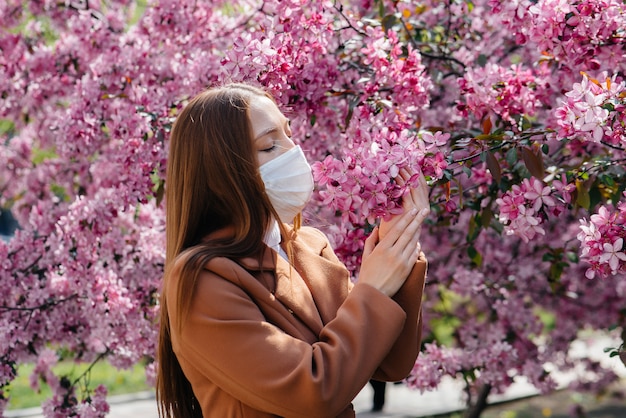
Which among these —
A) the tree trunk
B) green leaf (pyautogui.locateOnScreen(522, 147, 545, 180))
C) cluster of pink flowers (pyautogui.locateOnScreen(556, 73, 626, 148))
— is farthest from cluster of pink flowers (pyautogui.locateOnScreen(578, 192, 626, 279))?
the tree trunk

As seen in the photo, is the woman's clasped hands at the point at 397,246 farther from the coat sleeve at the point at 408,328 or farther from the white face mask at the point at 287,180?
the white face mask at the point at 287,180

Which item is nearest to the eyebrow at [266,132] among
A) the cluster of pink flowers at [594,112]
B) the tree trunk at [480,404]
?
the cluster of pink flowers at [594,112]

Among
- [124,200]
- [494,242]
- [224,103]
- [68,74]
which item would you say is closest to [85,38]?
[68,74]

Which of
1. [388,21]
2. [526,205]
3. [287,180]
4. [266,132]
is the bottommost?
[526,205]

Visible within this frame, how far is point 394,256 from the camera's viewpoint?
2.09 metres

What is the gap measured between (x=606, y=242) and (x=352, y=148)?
0.77 m

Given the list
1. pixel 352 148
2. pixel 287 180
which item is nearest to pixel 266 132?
pixel 287 180

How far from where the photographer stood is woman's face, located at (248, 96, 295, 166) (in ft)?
6.88

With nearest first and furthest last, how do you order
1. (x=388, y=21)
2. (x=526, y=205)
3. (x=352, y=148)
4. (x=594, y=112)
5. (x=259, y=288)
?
1. (x=259, y=288)
2. (x=352, y=148)
3. (x=594, y=112)
4. (x=526, y=205)
5. (x=388, y=21)

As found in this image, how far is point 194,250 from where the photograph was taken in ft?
6.54

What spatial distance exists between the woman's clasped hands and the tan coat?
2.1 inches

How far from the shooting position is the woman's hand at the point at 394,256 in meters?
2.06

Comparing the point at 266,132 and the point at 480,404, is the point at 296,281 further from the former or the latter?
the point at 480,404

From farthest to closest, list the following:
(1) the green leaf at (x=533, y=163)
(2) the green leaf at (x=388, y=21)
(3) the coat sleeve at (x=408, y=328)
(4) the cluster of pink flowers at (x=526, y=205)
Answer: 1. (2) the green leaf at (x=388, y=21)
2. (1) the green leaf at (x=533, y=163)
3. (4) the cluster of pink flowers at (x=526, y=205)
4. (3) the coat sleeve at (x=408, y=328)
